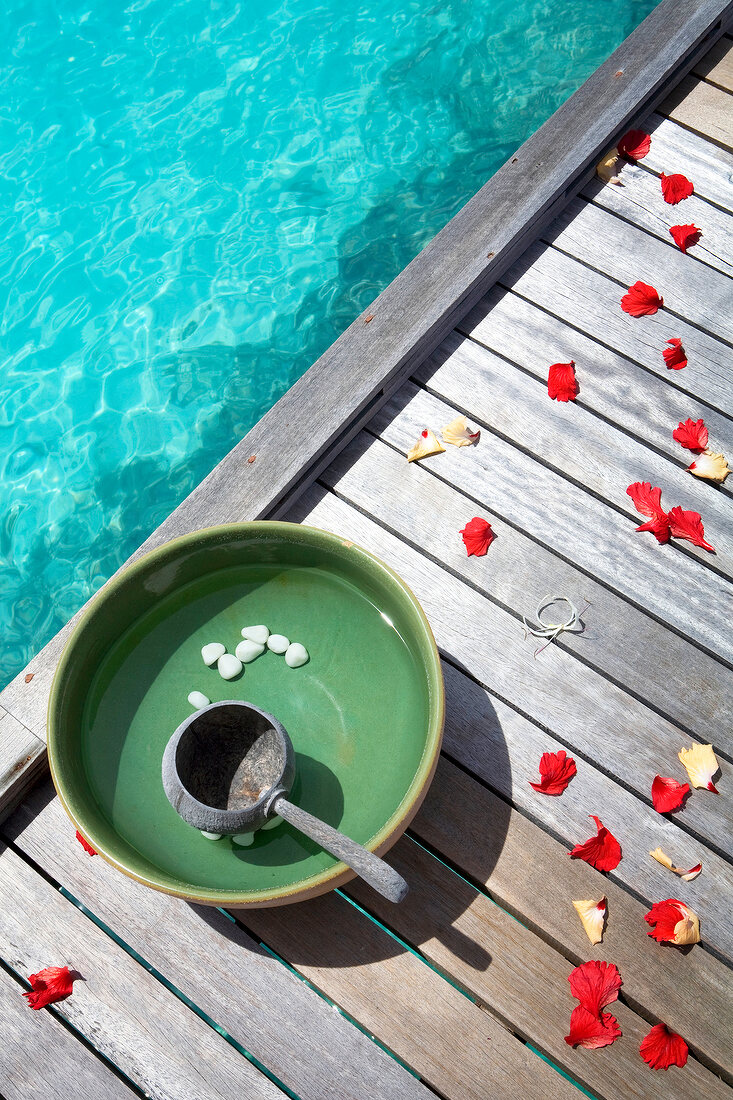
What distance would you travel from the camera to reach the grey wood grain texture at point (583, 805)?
161 cm

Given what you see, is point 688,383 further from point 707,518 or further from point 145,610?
point 145,610

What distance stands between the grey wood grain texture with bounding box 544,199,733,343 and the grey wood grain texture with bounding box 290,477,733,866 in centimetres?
83

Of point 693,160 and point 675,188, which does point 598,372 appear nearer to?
point 675,188

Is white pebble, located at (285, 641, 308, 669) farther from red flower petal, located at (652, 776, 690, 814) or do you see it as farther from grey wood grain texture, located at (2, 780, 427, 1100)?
red flower petal, located at (652, 776, 690, 814)

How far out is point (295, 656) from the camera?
1530 millimetres

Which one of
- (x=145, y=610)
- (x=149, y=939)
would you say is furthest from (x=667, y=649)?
(x=149, y=939)

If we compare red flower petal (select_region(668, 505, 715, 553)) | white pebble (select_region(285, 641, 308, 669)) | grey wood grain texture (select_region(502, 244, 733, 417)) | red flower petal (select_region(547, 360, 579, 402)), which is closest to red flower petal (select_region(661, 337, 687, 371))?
grey wood grain texture (select_region(502, 244, 733, 417))

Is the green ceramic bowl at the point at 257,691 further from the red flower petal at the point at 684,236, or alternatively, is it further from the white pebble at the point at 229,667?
the red flower petal at the point at 684,236

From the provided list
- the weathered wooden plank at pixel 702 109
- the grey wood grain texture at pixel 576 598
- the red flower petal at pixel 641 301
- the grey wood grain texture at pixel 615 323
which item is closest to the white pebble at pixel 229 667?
the grey wood grain texture at pixel 576 598

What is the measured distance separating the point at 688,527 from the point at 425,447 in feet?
2.11

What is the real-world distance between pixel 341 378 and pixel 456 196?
179 cm

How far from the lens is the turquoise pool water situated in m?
2.98

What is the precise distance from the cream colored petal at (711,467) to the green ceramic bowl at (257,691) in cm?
91

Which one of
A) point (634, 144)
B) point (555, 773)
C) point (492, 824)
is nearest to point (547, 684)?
point (555, 773)
